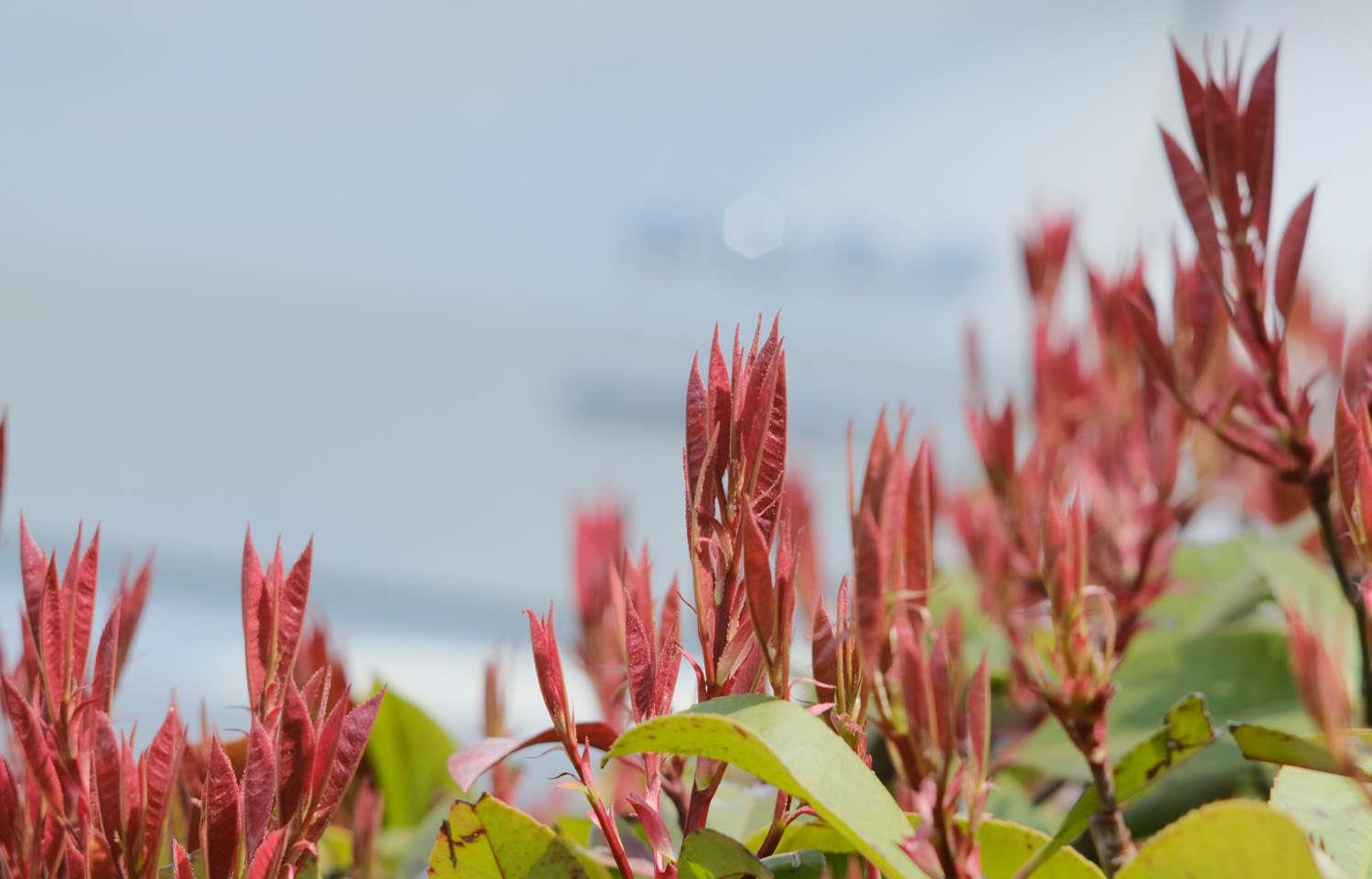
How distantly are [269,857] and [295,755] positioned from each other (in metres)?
0.02

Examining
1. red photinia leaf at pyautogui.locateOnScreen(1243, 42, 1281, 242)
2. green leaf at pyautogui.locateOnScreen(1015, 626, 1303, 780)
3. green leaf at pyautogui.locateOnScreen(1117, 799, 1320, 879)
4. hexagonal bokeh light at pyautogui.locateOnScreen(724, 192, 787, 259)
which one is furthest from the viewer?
hexagonal bokeh light at pyautogui.locateOnScreen(724, 192, 787, 259)

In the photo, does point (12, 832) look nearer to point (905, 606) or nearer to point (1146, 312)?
point (905, 606)

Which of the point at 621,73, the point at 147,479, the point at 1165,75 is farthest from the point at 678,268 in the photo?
the point at 1165,75

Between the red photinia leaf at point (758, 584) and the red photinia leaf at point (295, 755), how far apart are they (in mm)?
89

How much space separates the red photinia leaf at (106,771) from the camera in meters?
0.24

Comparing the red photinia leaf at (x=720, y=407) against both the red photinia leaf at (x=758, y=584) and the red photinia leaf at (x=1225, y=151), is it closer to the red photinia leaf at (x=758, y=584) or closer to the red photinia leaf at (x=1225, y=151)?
the red photinia leaf at (x=758, y=584)

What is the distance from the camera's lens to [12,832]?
25 centimetres

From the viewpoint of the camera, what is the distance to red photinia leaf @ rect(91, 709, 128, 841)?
0.24 meters

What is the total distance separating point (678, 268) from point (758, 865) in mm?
3459

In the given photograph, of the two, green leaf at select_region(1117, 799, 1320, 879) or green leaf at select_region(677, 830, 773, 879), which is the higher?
green leaf at select_region(1117, 799, 1320, 879)

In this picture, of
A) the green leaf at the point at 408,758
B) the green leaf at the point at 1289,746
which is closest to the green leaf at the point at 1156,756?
the green leaf at the point at 1289,746

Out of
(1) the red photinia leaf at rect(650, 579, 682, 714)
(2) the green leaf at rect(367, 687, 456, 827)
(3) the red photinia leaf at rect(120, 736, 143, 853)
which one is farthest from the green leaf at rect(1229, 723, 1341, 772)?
(2) the green leaf at rect(367, 687, 456, 827)

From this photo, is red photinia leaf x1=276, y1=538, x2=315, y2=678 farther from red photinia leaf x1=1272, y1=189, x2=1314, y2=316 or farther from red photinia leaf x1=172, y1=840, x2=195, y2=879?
red photinia leaf x1=1272, y1=189, x2=1314, y2=316

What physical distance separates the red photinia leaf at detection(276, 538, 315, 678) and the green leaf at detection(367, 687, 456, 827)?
24cm
